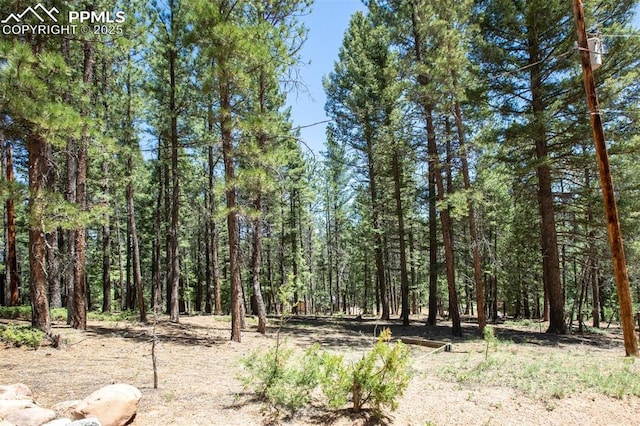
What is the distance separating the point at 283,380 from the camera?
5.27 metres

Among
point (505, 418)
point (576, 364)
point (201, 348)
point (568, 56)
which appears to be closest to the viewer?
point (505, 418)

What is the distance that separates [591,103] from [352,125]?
40.1ft

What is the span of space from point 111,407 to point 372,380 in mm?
3146

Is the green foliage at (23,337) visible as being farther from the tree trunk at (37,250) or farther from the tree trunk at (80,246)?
the tree trunk at (80,246)

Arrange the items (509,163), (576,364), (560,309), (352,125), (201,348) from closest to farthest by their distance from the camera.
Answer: (576,364), (201,348), (560,309), (509,163), (352,125)

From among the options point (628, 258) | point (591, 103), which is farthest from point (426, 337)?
point (591, 103)

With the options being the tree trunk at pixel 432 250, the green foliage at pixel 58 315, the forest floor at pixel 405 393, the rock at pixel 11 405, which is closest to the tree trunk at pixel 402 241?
the tree trunk at pixel 432 250

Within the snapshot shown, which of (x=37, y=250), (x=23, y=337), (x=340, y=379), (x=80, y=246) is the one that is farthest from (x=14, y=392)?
(x=80, y=246)

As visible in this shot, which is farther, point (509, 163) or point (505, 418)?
point (509, 163)

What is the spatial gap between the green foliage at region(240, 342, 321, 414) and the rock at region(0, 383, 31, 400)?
2.58 m

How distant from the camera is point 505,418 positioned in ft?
17.3

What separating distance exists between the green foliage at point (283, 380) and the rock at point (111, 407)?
1.47 metres

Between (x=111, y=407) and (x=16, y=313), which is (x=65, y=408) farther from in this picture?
(x=16, y=313)

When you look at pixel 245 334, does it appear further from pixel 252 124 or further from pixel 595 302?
pixel 595 302
